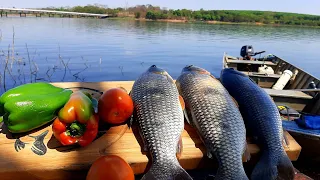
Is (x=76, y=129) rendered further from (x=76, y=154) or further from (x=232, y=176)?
(x=232, y=176)

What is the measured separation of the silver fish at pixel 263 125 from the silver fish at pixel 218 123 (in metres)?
0.25

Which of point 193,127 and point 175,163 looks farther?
point 193,127

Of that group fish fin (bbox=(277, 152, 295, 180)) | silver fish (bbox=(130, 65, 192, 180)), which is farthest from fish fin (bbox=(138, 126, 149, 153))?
fish fin (bbox=(277, 152, 295, 180))

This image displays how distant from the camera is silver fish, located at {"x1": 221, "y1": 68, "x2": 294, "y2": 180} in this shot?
2430mm

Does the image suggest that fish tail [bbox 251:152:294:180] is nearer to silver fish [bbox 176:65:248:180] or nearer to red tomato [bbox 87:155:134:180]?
silver fish [bbox 176:65:248:180]

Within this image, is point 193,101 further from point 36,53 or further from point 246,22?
point 246,22

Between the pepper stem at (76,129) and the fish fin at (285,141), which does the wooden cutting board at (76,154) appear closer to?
the fish fin at (285,141)

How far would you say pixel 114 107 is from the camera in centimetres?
245

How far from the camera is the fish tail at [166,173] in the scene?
2.12 meters

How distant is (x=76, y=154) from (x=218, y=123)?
1309 mm

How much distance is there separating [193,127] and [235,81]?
3.92 feet

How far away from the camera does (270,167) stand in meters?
2.44

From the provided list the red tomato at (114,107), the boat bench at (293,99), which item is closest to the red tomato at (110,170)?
the red tomato at (114,107)

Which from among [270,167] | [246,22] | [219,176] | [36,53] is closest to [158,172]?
[219,176]
